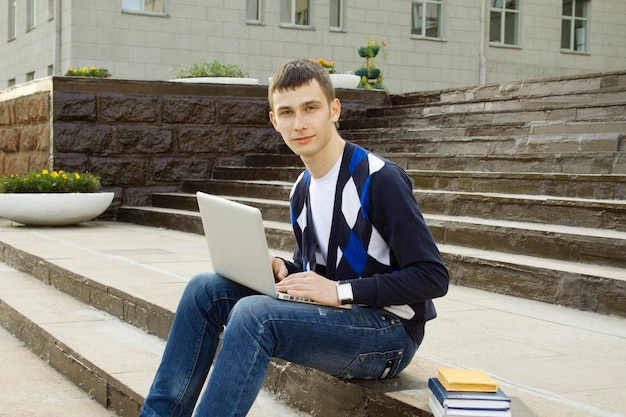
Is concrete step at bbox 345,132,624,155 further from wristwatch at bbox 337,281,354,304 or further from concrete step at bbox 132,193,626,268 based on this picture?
wristwatch at bbox 337,281,354,304

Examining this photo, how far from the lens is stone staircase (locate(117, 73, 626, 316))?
4617mm

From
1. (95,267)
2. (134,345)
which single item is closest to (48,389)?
(134,345)

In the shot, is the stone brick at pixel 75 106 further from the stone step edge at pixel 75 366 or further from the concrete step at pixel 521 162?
the stone step edge at pixel 75 366

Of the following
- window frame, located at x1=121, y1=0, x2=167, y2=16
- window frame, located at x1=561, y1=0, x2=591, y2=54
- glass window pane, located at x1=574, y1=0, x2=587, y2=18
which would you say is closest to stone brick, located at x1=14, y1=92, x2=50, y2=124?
window frame, located at x1=121, y1=0, x2=167, y2=16

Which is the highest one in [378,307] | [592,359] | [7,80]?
[7,80]

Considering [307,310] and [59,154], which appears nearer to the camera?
[307,310]

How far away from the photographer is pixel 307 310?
2506 millimetres

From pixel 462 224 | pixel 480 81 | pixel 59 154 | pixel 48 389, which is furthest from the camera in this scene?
pixel 480 81

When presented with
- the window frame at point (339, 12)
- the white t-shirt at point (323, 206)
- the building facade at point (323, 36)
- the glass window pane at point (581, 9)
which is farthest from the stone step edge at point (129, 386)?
the glass window pane at point (581, 9)

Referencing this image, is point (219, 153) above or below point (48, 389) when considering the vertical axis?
above

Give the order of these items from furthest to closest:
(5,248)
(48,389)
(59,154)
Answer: (59,154) < (5,248) < (48,389)

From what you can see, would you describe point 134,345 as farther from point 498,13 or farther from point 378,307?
point 498,13

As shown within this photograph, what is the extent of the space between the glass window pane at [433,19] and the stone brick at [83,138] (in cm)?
1117

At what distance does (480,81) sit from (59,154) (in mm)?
12083
